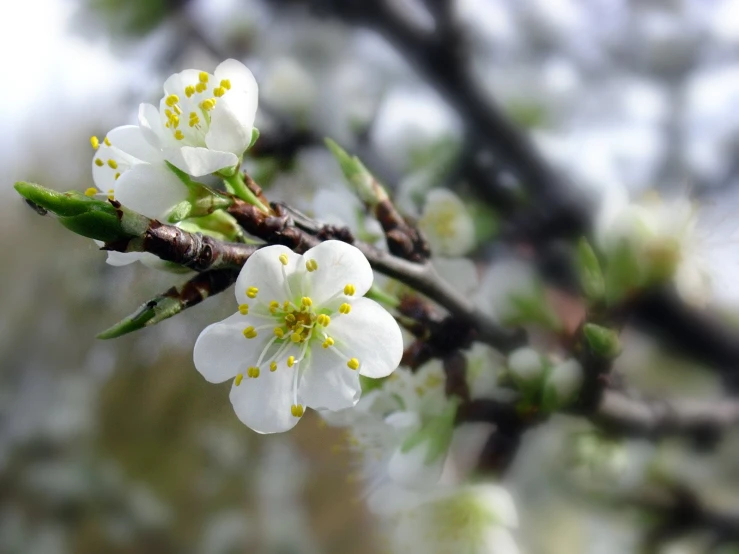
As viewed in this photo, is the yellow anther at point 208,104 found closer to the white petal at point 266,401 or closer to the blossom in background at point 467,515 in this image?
the white petal at point 266,401

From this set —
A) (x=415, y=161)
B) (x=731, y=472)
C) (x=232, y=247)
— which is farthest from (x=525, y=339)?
(x=731, y=472)

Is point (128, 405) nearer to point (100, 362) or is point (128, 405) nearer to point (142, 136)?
point (100, 362)

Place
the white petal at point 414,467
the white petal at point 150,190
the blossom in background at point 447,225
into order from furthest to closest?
the blossom in background at point 447,225 → the white petal at point 414,467 → the white petal at point 150,190

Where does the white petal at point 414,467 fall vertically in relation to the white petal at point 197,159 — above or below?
below

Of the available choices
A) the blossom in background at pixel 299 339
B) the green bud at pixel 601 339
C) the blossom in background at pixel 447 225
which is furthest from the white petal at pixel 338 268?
the blossom in background at pixel 447 225

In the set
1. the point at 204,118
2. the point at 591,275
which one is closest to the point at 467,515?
the point at 591,275

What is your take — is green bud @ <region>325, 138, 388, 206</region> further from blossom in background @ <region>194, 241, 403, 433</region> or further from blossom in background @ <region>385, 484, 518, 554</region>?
blossom in background @ <region>385, 484, 518, 554</region>

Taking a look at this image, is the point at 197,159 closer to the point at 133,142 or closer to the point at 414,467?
the point at 133,142

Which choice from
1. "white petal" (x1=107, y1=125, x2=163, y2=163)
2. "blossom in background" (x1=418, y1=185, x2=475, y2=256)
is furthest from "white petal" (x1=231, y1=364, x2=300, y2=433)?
"blossom in background" (x1=418, y1=185, x2=475, y2=256)
